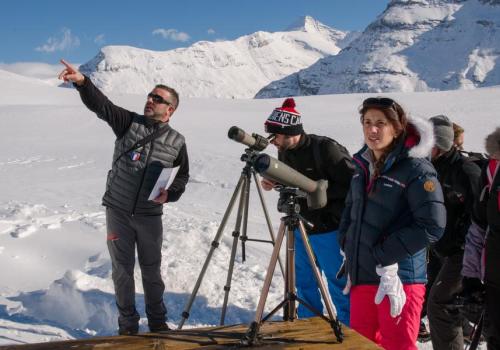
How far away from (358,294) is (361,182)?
716 mm

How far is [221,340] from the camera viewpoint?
2711 millimetres

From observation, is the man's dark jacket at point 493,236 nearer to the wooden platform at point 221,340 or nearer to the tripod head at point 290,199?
the wooden platform at point 221,340

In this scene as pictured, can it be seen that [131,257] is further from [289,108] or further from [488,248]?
[488,248]

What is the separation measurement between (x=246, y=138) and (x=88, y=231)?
456 cm

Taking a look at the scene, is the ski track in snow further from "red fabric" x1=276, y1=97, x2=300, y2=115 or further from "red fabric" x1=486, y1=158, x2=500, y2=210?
"red fabric" x1=486, y1=158, x2=500, y2=210

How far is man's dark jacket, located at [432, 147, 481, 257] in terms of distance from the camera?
11.6 feet

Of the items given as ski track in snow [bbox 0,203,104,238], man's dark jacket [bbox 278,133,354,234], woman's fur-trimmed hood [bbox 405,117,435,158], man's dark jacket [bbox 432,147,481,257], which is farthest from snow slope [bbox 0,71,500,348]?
man's dark jacket [bbox 278,133,354,234]

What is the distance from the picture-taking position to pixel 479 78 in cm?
18588

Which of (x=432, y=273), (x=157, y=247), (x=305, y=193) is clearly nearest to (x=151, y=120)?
(x=157, y=247)

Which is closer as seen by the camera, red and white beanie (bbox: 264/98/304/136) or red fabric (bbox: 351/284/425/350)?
red fabric (bbox: 351/284/425/350)

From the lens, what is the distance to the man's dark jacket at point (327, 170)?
12.6ft

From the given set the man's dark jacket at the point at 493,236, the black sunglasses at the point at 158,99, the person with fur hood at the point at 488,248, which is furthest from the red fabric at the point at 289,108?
the man's dark jacket at the point at 493,236

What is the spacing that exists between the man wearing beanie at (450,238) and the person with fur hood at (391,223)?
808 millimetres

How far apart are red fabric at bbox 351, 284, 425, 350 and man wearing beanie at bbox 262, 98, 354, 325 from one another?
38.5 inches
